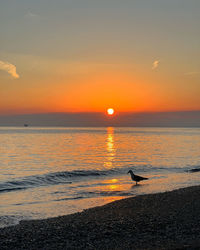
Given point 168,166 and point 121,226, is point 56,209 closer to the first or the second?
point 121,226

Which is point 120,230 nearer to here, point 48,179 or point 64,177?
point 48,179

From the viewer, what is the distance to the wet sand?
29.9 feet

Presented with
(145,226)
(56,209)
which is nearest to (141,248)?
(145,226)

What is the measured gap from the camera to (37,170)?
35344mm

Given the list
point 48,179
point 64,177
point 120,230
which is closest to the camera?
point 120,230

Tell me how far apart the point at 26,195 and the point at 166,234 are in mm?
13791

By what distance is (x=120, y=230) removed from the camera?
10477 millimetres

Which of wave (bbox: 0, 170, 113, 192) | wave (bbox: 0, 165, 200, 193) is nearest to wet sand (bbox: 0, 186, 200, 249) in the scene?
wave (bbox: 0, 170, 113, 192)

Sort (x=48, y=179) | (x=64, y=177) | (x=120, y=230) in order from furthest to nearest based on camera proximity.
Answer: (x=64, y=177) → (x=48, y=179) → (x=120, y=230)

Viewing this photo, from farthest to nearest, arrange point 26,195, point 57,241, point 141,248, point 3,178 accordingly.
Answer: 1. point 3,178
2. point 26,195
3. point 57,241
4. point 141,248

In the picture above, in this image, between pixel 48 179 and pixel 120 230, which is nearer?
pixel 120 230

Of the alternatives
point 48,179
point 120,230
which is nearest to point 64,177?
point 48,179

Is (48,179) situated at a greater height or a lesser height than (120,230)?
lesser

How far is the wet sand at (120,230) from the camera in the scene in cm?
912
